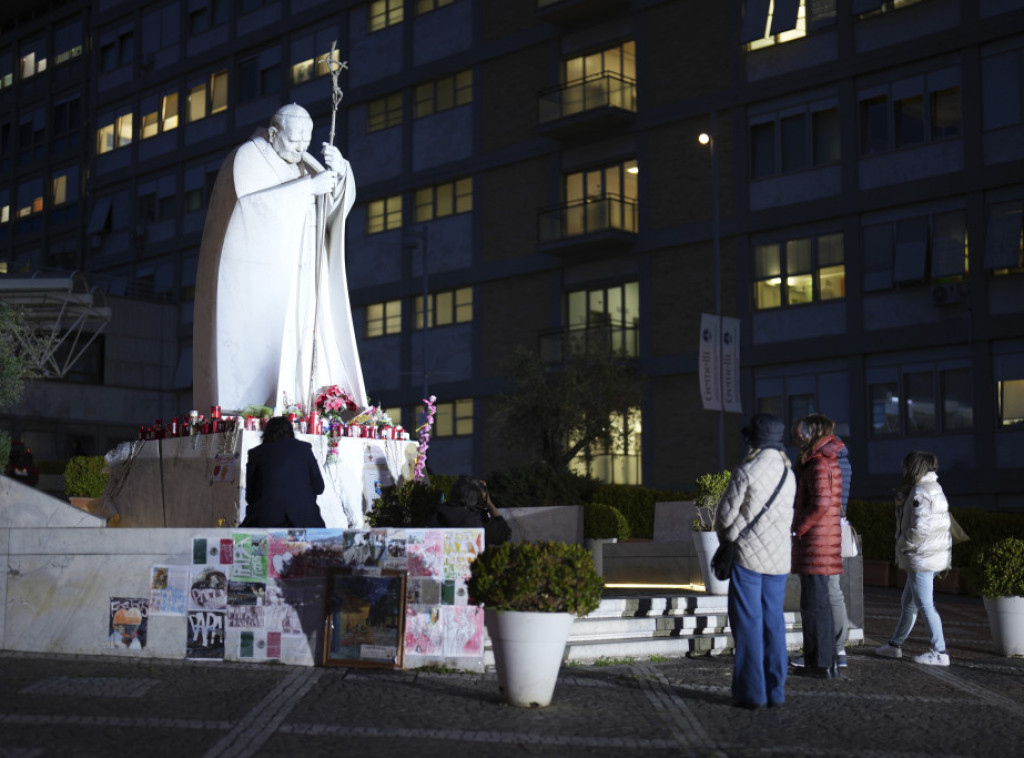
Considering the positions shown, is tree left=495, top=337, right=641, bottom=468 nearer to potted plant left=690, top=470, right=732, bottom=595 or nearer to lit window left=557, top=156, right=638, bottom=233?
lit window left=557, top=156, right=638, bottom=233

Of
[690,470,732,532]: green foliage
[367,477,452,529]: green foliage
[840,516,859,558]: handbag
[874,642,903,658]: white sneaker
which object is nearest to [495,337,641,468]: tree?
[690,470,732,532]: green foliage

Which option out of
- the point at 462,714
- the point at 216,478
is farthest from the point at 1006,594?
the point at 216,478

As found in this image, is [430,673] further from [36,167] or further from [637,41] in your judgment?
[36,167]

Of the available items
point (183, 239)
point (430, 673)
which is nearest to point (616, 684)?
point (430, 673)

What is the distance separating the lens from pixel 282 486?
10258 millimetres

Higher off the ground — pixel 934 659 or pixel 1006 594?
pixel 1006 594

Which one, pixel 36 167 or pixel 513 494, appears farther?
pixel 36 167

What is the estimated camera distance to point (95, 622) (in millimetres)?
10289

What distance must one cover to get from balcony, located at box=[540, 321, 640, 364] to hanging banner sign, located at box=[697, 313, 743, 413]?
171 inches

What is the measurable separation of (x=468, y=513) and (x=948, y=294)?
845 inches

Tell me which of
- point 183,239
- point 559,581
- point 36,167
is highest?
point 36,167

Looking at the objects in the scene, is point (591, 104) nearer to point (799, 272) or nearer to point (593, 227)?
point (593, 227)

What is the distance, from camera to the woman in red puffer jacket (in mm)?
10258

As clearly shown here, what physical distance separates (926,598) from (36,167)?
5428 cm
